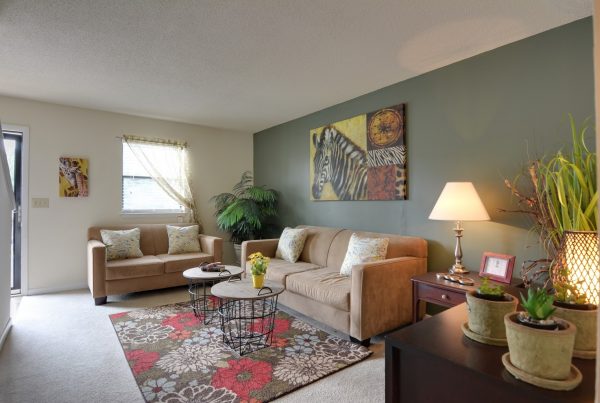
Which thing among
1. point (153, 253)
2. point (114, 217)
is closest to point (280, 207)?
point (153, 253)

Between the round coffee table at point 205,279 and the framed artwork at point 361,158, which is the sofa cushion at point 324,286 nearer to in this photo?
the round coffee table at point 205,279

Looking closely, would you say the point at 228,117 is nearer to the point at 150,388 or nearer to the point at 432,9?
the point at 432,9

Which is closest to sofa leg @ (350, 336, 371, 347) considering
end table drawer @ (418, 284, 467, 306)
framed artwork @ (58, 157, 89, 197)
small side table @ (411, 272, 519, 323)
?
small side table @ (411, 272, 519, 323)

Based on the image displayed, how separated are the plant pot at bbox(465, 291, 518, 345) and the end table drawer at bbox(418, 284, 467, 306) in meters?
1.47

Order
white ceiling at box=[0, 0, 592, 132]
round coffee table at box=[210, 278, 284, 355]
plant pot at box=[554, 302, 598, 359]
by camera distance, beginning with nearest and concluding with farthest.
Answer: plant pot at box=[554, 302, 598, 359]
white ceiling at box=[0, 0, 592, 132]
round coffee table at box=[210, 278, 284, 355]

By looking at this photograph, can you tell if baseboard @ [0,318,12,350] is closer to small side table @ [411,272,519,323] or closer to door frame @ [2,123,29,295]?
door frame @ [2,123,29,295]

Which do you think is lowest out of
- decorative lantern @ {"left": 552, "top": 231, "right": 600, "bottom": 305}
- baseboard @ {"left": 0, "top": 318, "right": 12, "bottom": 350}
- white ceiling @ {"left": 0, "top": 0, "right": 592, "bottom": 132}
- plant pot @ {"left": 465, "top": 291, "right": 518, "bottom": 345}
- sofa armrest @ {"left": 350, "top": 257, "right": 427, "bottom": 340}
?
baseboard @ {"left": 0, "top": 318, "right": 12, "bottom": 350}

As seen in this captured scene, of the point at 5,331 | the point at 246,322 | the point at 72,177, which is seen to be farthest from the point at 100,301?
the point at 246,322

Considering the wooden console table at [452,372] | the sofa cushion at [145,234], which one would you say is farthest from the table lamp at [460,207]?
the sofa cushion at [145,234]

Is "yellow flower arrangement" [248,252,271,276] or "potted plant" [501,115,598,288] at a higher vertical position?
"potted plant" [501,115,598,288]

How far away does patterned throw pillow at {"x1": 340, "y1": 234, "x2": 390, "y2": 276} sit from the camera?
3.00m

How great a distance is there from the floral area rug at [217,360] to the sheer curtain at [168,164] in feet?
7.20

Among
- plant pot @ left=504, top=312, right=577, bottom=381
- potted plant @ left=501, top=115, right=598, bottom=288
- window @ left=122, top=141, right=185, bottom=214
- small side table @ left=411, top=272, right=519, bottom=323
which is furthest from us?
window @ left=122, top=141, right=185, bottom=214

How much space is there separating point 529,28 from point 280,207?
365 centimetres
